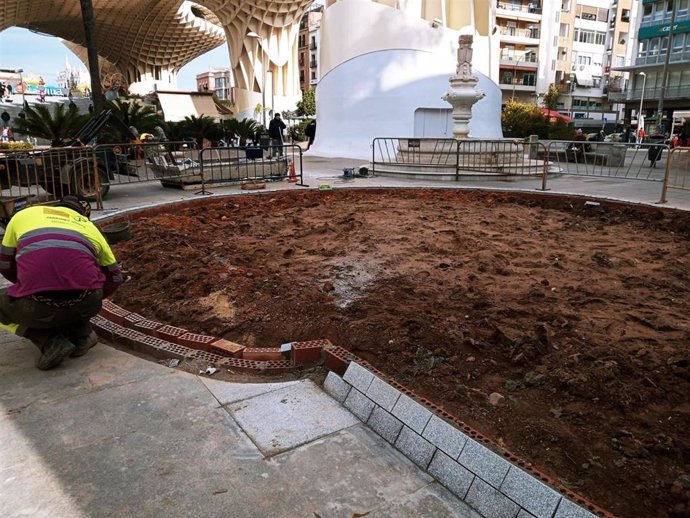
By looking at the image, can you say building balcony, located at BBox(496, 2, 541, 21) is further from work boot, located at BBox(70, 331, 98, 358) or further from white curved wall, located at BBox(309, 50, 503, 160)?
work boot, located at BBox(70, 331, 98, 358)

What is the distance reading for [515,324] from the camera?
16.1 feet

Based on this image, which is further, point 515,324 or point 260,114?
point 260,114

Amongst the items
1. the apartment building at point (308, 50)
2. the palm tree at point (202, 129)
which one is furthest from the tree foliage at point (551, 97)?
the palm tree at point (202, 129)

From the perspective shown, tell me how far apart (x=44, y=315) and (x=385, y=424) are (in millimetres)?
2659

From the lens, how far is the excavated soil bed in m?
3.22

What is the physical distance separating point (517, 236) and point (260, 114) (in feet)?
181

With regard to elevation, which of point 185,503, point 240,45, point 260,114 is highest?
point 240,45

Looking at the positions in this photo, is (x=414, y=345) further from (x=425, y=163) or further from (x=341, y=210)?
(x=425, y=163)

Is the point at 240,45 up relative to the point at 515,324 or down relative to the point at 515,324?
up

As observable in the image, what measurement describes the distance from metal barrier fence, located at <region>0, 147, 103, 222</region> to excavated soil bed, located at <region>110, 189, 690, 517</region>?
5.84 ft

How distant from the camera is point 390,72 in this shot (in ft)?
87.7

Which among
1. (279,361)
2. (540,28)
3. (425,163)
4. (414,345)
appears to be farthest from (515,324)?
(540,28)

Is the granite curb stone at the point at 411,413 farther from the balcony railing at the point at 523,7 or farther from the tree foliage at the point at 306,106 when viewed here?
the balcony railing at the point at 523,7

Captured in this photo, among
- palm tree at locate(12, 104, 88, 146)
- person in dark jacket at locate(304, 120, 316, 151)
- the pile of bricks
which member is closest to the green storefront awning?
person in dark jacket at locate(304, 120, 316, 151)
